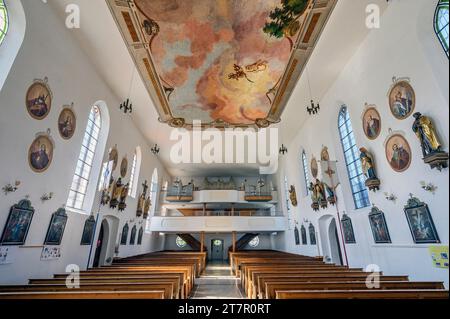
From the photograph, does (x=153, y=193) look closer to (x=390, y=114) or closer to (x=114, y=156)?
(x=114, y=156)

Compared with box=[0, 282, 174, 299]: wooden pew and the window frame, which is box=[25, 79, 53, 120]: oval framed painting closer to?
box=[0, 282, 174, 299]: wooden pew

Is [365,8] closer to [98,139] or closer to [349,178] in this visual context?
[349,178]

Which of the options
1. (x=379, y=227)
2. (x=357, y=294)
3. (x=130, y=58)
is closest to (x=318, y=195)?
(x=379, y=227)

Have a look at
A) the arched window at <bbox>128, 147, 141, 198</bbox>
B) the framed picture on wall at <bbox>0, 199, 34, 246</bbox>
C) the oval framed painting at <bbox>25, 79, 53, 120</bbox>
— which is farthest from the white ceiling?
the framed picture on wall at <bbox>0, 199, 34, 246</bbox>

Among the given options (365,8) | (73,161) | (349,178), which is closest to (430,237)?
(349,178)

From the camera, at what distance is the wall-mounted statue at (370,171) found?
248 inches

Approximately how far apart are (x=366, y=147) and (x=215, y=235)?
54.9 feet

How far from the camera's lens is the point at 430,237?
15.3 ft

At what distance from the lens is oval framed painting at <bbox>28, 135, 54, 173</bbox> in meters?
5.31

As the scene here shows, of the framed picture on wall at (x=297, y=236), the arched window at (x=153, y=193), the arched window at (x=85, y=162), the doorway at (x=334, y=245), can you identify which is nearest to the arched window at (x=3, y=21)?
the arched window at (x=85, y=162)

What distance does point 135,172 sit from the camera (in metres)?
12.3

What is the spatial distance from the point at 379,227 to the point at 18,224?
912 cm

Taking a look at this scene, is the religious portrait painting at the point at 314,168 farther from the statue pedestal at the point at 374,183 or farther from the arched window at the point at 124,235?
the arched window at the point at 124,235

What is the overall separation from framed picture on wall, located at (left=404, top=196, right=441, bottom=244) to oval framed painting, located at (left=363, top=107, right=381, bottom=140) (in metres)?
2.10
